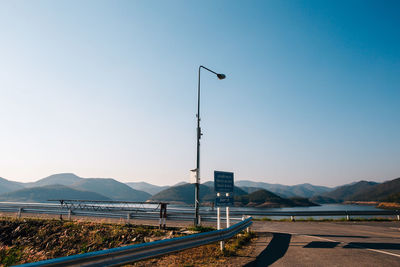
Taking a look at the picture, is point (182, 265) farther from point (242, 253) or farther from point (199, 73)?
point (199, 73)

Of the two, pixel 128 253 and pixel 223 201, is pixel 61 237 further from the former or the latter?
pixel 128 253

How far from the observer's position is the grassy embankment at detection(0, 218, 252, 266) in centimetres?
1201

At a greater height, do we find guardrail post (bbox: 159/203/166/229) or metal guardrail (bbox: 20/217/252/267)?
metal guardrail (bbox: 20/217/252/267)

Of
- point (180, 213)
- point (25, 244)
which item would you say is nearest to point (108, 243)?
point (180, 213)

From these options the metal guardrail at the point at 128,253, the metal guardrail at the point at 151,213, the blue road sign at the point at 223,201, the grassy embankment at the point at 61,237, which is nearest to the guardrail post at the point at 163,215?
the grassy embankment at the point at 61,237

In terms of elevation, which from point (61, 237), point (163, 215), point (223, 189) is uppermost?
point (223, 189)

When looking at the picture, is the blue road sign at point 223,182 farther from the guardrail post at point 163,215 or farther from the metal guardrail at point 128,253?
the guardrail post at point 163,215

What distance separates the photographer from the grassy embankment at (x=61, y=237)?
39.4 ft

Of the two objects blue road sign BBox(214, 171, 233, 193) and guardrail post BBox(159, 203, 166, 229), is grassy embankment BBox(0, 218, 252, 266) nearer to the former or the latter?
guardrail post BBox(159, 203, 166, 229)

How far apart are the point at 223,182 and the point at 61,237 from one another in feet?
36.3

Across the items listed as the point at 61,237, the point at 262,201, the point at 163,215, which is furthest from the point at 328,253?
the point at 262,201

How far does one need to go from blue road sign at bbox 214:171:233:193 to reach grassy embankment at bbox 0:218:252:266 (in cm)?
210

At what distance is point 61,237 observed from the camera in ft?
46.2

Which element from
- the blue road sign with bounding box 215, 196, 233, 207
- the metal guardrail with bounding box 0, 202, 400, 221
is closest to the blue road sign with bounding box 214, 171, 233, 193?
the blue road sign with bounding box 215, 196, 233, 207
